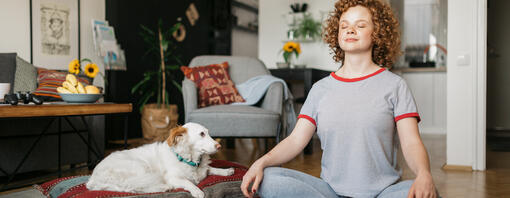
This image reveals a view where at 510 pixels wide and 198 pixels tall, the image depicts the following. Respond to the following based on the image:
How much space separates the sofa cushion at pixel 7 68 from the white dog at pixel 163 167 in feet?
5.73

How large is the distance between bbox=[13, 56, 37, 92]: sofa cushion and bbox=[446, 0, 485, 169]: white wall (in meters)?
3.38

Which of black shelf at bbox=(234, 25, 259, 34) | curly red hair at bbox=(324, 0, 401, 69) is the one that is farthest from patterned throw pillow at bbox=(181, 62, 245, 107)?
black shelf at bbox=(234, 25, 259, 34)

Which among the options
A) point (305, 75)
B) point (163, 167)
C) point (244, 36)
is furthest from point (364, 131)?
point (244, 36)

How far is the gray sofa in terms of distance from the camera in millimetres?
2771

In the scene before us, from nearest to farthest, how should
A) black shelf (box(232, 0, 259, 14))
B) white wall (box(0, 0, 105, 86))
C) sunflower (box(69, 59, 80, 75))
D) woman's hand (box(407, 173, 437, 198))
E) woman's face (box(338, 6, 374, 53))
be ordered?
woman's hand (box(407, 173, 437, 198)) < woman's face (box(338, 6, 374, 53)) < sunflower (box(69, 59, 80, 75)) < white wall (box(0, 0, 105, 86)) < black shelf (box(232, 0, 259, 14))

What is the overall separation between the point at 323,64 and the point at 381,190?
154 inches

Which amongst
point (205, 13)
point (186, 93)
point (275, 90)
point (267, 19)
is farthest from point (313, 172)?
point (205, 13)

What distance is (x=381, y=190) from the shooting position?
119 centimetres

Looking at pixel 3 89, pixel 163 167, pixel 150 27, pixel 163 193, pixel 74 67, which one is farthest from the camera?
pixel 150 27

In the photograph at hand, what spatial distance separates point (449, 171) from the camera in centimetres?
320

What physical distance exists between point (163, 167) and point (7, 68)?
6.57ft

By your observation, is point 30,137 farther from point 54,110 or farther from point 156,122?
point 156,122

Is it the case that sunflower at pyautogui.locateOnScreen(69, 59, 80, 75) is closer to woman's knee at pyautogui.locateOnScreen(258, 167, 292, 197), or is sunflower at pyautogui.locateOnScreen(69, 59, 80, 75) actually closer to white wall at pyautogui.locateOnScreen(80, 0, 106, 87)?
white wall at pyautogui.locateOnScreen(80, 0, 106, 87)

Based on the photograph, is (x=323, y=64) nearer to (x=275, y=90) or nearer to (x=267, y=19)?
(x=267, y=19)
